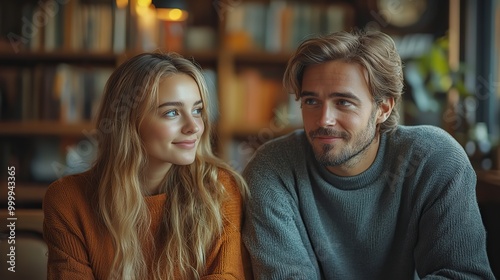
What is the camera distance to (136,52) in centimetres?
296

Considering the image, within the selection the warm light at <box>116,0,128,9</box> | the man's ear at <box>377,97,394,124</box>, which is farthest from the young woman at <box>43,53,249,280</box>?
the warm light at <box>116,0,128,9</box>

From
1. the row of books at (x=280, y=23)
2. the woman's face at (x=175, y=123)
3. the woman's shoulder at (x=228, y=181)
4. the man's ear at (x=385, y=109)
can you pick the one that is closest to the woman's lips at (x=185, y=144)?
the woman's face at (x=175, y=123)

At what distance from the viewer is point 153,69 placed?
4.45 feet

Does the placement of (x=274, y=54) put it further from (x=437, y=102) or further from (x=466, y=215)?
(x=466, y=215)

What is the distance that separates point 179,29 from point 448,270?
2049mm

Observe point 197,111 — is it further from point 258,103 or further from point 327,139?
point 258,103

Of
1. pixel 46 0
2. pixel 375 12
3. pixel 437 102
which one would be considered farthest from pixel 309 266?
pixel 46 0

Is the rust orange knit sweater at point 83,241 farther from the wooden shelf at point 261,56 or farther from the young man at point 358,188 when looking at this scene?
the wooden shelf at point 261,56

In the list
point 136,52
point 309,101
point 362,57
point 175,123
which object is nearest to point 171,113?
point 175,123

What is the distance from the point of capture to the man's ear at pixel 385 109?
1429mm

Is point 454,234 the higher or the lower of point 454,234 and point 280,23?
the lower

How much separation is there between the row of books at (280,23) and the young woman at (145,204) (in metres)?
1.60

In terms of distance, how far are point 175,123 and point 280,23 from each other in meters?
1.75

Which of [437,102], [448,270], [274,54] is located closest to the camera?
[448,270]
